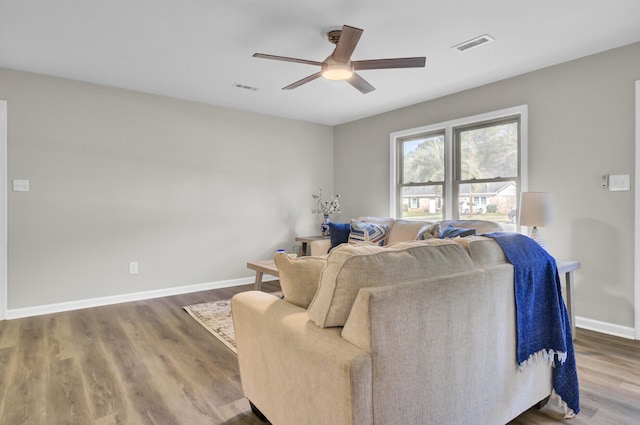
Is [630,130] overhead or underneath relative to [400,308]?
overhead

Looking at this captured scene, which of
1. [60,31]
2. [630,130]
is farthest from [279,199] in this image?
[630,130]

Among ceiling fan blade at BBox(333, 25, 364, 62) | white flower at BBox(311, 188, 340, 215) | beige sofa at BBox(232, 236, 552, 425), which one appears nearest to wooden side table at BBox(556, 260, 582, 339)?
beige sofa at BBox(232, 236, 552, 425)

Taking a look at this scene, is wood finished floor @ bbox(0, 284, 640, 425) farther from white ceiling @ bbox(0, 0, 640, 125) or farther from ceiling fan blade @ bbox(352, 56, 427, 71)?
white ceiling @ bbox(0, 0, 640, 125)

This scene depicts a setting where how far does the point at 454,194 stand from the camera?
4504 mm

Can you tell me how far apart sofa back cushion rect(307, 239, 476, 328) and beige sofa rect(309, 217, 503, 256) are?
2198 mm

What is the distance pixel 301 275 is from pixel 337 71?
5.86 ft

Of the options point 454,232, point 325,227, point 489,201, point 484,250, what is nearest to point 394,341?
point 484,250

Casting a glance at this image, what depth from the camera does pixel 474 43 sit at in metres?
3.03

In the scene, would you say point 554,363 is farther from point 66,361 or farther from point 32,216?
point 32,216

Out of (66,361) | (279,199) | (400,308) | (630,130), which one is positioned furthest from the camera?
(279,199)

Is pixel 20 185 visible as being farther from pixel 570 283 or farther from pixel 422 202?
pixel 570 283

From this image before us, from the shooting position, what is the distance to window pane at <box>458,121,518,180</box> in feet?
12.9

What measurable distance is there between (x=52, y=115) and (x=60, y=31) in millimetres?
1358

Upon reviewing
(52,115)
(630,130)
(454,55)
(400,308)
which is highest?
(454,55)
